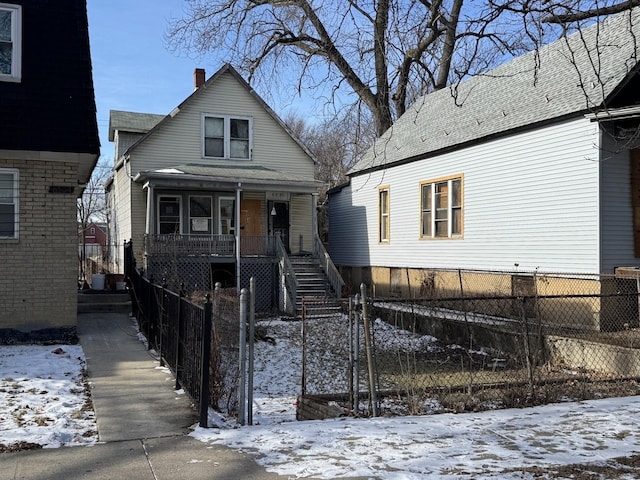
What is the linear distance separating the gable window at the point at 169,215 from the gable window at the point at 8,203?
10464mm

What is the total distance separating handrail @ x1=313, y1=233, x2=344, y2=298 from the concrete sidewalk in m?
11.3

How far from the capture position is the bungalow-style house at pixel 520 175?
40.5ft

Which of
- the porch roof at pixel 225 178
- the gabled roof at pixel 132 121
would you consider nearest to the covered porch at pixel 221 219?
the porch roof at pixel 225 178

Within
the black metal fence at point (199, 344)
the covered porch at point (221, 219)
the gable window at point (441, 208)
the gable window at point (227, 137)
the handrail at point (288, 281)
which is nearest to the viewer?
the black metal fence at point (199, 344)

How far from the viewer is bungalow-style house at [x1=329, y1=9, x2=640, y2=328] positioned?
12.4 meters

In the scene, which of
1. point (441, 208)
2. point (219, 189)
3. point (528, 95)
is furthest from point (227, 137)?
point (528, 95)

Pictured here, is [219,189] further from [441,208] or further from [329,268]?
[441,208]

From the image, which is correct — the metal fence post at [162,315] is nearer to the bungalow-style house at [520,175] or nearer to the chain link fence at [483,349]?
the chain link fence at [483,349]

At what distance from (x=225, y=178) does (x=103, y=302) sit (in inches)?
239

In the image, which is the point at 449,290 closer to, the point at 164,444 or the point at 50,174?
the point at 50,174

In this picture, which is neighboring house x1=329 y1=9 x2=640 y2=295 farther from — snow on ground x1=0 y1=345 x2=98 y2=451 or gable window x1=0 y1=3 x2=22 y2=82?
gable window x1=0 y1=3 x2=22 y2=82

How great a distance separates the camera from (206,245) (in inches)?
734

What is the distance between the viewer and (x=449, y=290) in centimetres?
1731

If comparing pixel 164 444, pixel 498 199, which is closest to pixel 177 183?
pixel 498 199
